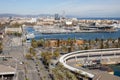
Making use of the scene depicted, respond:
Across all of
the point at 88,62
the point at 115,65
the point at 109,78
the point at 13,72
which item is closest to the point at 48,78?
the point at 13,72

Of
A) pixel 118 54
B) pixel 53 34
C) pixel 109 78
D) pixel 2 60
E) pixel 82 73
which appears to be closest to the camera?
pixel 109 78

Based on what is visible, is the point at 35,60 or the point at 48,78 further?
the point at 35,60

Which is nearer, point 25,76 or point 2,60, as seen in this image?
point 25,76

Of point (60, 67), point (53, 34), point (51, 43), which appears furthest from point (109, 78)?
point (53, 34)

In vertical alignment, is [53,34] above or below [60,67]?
below

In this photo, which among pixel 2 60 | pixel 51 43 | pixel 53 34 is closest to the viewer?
pixel 2 60

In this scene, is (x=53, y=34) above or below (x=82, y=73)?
below

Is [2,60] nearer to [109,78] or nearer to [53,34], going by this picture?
[109,78]

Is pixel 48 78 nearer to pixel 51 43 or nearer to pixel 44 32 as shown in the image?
pixel 51 43

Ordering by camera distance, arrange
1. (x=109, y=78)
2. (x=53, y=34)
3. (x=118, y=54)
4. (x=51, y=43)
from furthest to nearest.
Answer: (x=53, y=34) < (x=51, y=43) < (x=118, y=54) < (x=109, y=78)
